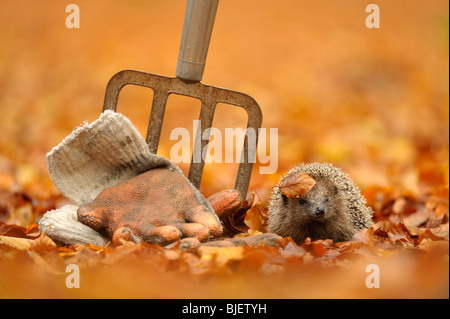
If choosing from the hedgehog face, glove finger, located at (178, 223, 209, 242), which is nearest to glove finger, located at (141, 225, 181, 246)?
glove finger, located at (178, 223, 209, 242)

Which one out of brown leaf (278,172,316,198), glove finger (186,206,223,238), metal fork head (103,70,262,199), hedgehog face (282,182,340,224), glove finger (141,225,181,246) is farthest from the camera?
metal fork head (103,70,262,199)

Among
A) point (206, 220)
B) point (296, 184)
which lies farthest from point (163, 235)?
point (296, 184)

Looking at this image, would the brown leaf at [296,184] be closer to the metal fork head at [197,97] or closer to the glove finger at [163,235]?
the metal fork head at [197,97]

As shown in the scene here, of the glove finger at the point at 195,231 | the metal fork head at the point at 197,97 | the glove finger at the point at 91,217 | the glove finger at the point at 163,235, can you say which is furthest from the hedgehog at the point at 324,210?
the glove finger at the point at 91,217

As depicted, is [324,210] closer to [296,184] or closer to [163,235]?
[296,184]

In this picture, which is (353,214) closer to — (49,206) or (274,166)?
(274,166)

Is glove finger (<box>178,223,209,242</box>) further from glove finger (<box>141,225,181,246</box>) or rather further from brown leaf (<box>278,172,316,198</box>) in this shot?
brown leaf (<box>278,172,316,198</box>)
